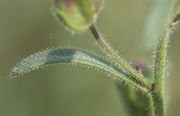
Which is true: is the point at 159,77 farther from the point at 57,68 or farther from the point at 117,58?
the point at 57,68

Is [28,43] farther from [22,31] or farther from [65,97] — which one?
[65,97]

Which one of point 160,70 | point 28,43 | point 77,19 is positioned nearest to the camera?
Answer: point 77,19

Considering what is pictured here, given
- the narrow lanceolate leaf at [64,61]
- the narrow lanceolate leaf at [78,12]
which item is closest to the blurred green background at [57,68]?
the narrow lanceolate leaf at [64,61]

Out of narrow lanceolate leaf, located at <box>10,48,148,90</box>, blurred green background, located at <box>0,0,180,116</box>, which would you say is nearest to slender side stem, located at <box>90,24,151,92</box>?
narrow lanceolate leaf, located at <box>10,48,148,90</box>

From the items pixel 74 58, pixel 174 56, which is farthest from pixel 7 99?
pixel 74 58

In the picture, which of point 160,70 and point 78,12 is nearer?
point 78,12

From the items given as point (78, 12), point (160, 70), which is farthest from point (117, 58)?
point (78, 12)
